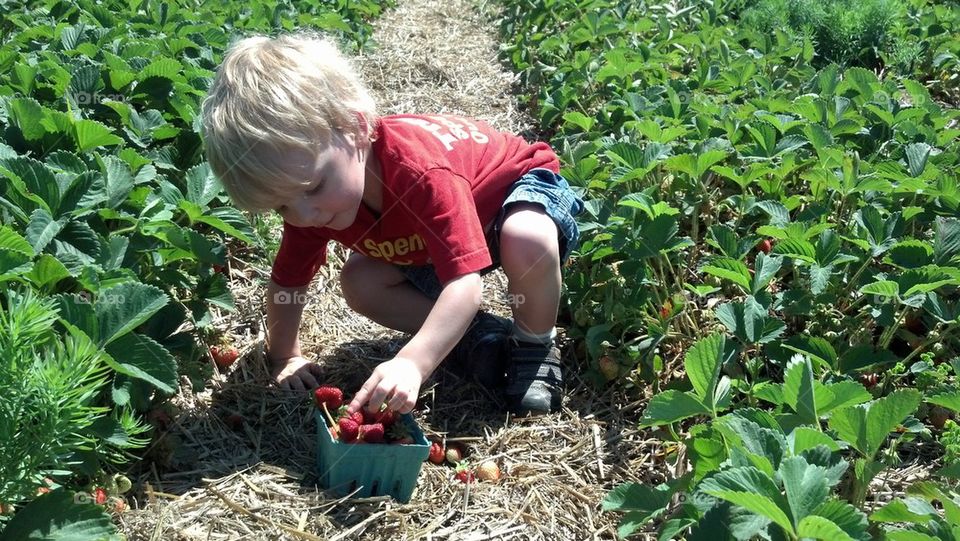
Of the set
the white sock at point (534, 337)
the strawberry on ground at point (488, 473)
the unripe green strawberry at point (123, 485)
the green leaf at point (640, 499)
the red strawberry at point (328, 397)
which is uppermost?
the green leaf at point (640, 499)

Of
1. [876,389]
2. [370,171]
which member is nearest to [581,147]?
[370,171]

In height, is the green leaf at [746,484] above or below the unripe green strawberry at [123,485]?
above

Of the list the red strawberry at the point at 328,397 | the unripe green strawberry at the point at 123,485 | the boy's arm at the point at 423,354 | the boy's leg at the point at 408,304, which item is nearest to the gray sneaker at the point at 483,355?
the boy's leg at the point at 408,304

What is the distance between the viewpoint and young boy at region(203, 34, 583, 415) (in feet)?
7.07

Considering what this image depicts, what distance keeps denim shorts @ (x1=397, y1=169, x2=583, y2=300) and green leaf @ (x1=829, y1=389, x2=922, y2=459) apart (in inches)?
42.4

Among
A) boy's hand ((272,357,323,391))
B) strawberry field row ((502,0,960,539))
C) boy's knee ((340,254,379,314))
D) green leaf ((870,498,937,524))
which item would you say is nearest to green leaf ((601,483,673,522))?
strawberry field row ((502,0,960,539))

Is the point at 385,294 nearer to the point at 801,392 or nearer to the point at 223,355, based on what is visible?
the point at 223,355

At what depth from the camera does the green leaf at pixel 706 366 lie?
1878 mm

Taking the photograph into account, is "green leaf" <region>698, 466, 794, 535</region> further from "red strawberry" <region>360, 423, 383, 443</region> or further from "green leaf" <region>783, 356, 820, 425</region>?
"red strawberry" <region>360, 423, 383, 443</region>

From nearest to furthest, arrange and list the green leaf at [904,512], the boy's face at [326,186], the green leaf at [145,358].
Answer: the green leaf at [904,512], the green leaf at [145,358], the boy's face at [326,186]

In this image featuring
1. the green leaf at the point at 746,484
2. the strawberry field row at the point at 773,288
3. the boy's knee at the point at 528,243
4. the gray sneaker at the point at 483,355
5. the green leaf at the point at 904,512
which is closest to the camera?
the green leaf at the point at 746,484

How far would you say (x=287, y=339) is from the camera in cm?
274

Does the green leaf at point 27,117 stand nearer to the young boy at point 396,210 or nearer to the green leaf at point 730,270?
the young boy at point 396,210

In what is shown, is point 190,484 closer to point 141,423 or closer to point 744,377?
point 141,423
